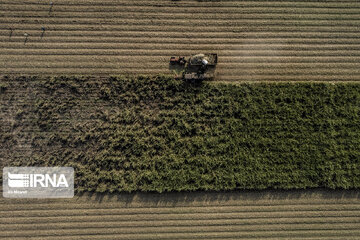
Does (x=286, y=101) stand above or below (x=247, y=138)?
above

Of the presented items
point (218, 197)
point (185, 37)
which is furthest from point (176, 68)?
point (218, 197)

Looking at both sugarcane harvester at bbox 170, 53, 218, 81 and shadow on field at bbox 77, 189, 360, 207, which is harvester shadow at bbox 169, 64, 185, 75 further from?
shadow on field at bbox 77, 189, 360, 207

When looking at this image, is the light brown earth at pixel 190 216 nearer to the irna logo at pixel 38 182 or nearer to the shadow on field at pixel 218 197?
the shadow on field at pixel 218 197

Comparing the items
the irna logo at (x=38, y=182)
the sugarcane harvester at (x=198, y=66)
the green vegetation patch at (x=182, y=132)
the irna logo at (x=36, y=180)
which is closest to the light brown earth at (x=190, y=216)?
the irna logo at (x=38, y=182)

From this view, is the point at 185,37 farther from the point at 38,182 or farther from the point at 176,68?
the point at 38,182

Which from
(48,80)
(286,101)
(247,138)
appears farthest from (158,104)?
(286,101)

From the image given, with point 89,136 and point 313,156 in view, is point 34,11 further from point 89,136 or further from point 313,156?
point 313,156

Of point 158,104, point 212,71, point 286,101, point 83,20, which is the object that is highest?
point 83,20

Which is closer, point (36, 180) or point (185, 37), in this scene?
point (36, 180)
